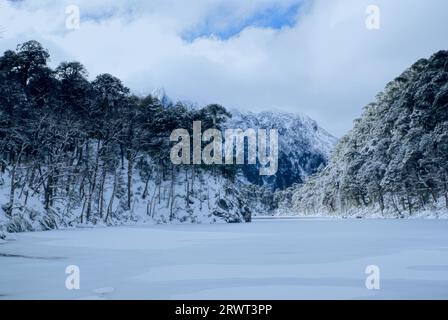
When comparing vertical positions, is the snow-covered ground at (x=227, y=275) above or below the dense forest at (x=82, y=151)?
below

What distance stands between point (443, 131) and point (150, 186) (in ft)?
126

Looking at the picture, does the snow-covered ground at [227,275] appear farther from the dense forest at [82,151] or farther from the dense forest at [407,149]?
the dense forest at [407,149]

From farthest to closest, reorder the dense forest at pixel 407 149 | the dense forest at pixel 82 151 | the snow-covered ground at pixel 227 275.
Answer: the dense forest at pixel 407 149 → the dense forest at pixel 82 151 → the snow-covered ground at pixel 227 275

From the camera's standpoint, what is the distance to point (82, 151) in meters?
50.0

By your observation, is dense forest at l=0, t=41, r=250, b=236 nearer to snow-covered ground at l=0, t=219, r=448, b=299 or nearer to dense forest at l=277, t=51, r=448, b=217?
snow-covered ground at l=0, t=219, r=448, b=299

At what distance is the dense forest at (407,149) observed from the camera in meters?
52.5

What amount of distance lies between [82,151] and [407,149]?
43363mm

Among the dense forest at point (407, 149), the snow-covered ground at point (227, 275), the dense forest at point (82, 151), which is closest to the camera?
the snow-covered ground at point (227, 275)

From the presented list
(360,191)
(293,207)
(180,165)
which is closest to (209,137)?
(180,165)

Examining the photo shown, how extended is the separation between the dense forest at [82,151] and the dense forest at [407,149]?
24324 millimetres

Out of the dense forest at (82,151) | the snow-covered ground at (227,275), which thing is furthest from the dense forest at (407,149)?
the snow-covered ground at (227,275)

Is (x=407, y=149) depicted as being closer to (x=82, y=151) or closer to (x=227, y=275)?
(x=82, y=151)

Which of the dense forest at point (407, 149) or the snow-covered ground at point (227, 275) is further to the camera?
the dense forest at point (407, 149)
